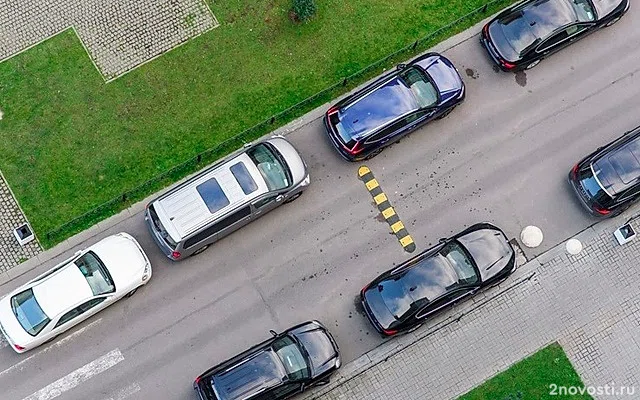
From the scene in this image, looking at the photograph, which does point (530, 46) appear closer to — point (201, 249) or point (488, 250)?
point (488, 250)

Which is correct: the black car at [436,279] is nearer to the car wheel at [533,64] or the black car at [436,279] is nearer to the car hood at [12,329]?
the car wheel at [533,64]

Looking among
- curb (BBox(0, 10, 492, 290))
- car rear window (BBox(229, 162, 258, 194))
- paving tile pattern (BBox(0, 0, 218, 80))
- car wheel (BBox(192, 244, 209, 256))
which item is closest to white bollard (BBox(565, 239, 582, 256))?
curb (BBox(0, 10, 492, 290))

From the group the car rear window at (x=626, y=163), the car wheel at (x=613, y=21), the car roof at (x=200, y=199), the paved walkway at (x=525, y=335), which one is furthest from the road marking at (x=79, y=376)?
the car wheel at (x=613, y=21)

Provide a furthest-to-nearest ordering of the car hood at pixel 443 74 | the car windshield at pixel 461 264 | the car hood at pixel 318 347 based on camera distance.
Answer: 1. the car hood at pixel 443 74
2. the car windshield at pixel 461 264
3. the car hood at pixel 318 347

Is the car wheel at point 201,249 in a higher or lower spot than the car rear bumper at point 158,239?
lower

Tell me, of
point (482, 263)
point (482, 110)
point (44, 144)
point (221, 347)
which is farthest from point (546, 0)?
point (44, 144)

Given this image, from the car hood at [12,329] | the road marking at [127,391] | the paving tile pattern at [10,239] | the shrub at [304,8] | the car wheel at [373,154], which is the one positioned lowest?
the road marking at [127,391]
